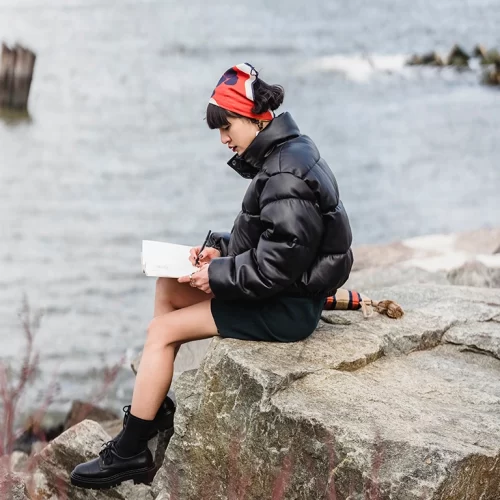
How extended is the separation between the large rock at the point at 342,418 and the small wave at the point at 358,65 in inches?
798

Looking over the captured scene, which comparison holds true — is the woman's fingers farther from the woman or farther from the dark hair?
the dark hair

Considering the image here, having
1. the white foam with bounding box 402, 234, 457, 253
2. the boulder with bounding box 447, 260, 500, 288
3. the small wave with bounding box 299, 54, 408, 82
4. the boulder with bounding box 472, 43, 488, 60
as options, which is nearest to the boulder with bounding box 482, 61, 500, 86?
the boulder with bounding box 472, 43, 488, 60

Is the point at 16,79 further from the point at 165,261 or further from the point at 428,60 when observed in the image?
the point at 165,261

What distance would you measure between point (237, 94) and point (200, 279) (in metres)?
0.68

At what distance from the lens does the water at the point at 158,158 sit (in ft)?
30.3

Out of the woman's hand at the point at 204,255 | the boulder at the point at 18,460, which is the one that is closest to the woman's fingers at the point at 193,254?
the woman's hand at the point at 204,255

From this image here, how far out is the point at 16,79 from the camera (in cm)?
1977

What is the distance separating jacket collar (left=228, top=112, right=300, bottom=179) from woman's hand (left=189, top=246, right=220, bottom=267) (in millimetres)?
400

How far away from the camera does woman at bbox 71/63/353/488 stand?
3.35m

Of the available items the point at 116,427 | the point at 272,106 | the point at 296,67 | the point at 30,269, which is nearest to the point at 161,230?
the point at 30,269

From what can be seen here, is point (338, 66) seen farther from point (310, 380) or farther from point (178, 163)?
point (310, 380)

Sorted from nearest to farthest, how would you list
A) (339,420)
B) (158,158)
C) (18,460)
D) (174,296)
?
1. (339,420)
2. (174,296)
3. (18,460)
4. (158,158)

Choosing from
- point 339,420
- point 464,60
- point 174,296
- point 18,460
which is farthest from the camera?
point 464,60

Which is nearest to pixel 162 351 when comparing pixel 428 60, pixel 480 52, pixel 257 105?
pixel 257 105
